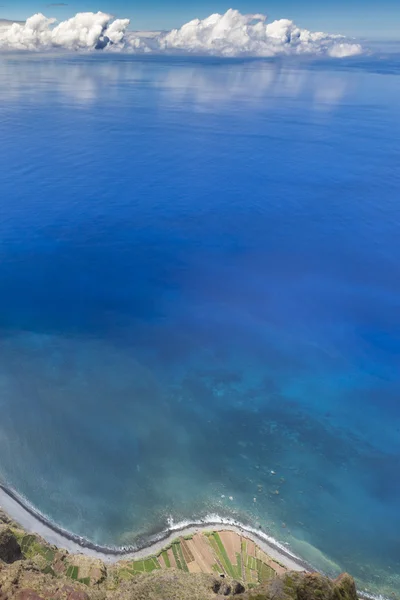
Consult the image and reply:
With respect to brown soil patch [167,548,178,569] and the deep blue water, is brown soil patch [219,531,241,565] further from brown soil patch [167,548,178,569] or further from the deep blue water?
brown soil patch [167,548,178,569]

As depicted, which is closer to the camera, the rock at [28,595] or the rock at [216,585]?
the rock at [28,595]

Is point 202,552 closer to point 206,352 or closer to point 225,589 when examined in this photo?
point 225,589

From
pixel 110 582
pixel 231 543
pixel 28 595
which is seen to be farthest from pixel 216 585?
pixel 28 595

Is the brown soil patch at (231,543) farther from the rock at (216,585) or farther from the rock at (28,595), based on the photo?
the rock at (28,595)

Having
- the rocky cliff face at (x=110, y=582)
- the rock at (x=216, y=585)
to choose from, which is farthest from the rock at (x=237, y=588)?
the rock at (x=216, y=585)

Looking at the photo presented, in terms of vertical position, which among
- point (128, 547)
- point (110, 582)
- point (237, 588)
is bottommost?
point (128, 547)

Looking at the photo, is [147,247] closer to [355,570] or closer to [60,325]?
[60,325]
